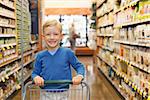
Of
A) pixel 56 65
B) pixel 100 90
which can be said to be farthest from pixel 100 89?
pixel 56 65

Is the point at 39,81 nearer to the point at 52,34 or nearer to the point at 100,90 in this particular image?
the point at 52,34

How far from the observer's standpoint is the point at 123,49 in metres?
5.71

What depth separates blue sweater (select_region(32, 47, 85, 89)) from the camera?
2.78 m

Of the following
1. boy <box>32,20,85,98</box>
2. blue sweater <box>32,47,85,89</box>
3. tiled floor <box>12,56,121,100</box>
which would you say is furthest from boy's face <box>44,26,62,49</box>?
tiled floor <box>12,56,121,100</box>

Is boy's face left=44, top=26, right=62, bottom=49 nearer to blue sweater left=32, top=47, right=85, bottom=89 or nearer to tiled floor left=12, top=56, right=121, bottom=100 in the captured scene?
blue sweater left=32, top=47, right=85, bottom=89

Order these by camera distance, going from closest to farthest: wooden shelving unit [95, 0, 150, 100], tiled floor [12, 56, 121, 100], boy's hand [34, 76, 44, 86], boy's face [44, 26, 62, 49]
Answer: boy's hand [34, 76, 44, 86] < boy's face [44, 26, 62, 49] < wooden shelving unit [95, 0, 150, 100] < tiled floor [12, 56, 121, 100]

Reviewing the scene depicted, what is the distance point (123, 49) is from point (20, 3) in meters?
3.12

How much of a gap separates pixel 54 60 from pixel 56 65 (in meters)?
0.05

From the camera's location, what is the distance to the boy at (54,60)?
2691 millimetres

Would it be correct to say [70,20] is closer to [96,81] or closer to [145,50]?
[96,81]

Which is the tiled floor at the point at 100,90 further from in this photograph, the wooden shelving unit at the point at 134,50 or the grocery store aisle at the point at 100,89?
the wooden shelving unit at the point at 134,50

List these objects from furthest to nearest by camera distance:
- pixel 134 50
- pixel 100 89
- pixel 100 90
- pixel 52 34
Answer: pixel 100 89
pixel 100 90
pixel 134 50
pixel 52 34

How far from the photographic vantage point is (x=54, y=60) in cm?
279

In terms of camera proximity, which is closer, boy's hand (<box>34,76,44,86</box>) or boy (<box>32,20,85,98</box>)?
boy's hand (<box>34,76,44,86</box>)
